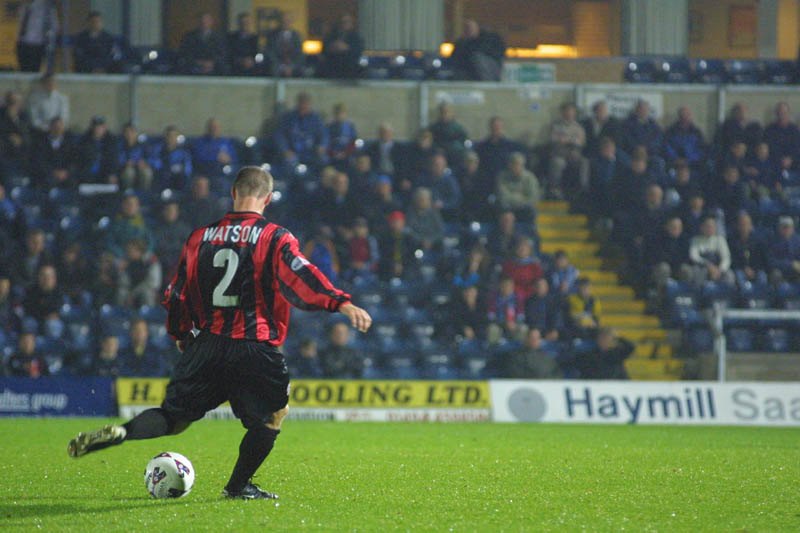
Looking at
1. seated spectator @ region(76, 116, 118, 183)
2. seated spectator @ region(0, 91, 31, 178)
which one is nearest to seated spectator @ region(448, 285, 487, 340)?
seated spectator @ region(76, 116, 118, 183)

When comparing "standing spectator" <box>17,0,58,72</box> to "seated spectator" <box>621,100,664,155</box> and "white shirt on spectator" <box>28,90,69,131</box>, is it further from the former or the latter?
"seated spectator" <box>621,100,664,155</box>

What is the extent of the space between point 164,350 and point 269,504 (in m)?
10.1

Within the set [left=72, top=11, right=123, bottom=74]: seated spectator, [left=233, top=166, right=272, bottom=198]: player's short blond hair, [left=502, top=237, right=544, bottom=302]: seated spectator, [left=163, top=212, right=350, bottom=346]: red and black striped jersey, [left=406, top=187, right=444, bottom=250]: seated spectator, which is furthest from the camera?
[left=72, top=11, right=123, bottom=74]: seated spectator

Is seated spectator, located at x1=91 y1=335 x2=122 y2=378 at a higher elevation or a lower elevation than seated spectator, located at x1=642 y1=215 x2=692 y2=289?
lower

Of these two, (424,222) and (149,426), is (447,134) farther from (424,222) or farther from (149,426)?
(149,426)

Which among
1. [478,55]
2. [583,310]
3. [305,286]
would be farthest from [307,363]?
[305,286]

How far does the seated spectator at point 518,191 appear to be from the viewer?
19281 millimetres

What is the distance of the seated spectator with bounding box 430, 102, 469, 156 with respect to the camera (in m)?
19.8

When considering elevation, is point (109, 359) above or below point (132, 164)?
below

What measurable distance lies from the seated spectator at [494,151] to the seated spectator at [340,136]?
230cm

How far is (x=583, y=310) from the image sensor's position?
17.6m

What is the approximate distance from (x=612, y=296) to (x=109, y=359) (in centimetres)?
888

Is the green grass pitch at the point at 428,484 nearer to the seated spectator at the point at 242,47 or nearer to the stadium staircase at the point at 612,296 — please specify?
the stadium staircase at the point at 612,296

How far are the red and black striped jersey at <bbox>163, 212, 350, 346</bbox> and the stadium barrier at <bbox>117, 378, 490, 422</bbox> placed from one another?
9085mm
